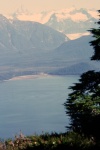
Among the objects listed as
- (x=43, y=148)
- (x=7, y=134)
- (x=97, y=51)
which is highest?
(x=97, y=51)

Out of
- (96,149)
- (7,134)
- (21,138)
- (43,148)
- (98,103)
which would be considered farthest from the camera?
(7,134)

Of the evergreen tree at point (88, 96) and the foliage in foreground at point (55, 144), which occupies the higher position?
the evergreen tree at point (88, 96)

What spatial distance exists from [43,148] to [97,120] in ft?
10.6

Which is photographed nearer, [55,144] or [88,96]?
[55,144]

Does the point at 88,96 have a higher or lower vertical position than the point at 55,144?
higher

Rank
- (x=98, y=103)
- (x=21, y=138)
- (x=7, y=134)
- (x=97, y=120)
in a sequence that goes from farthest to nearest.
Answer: (x=7, y=134) → (x=98, y=103) → (x=97, y=120) → (x=21, y=138)

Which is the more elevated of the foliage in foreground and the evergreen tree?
the evergreen tree

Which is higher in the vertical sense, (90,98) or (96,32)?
(96,32)

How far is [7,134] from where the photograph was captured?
14912cm

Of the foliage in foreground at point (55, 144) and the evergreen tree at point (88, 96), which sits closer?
the foliage in foreground at point (55, 144)

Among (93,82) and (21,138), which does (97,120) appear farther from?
(21,138)

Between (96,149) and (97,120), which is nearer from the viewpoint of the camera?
(96,149)

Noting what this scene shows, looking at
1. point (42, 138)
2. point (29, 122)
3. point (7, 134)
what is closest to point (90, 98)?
point (42, 138)

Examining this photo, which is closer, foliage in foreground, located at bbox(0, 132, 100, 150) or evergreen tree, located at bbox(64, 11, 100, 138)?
foliage in foreground, located at bbox(0, 132, 100, 150)
